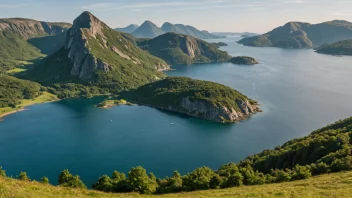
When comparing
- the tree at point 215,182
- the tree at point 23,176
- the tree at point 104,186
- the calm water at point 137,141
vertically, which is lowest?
the calm water at point 137,141

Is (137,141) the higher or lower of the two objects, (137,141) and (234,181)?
the lower

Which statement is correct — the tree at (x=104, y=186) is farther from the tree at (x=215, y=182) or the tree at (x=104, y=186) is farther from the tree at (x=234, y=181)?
the tree at (x=234, y=181)

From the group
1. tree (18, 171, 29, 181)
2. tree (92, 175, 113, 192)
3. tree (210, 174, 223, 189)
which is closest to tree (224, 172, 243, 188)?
tree (210, 174, 223, 189)

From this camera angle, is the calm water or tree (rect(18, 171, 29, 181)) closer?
tree (rect(18, 171, 29, 181))

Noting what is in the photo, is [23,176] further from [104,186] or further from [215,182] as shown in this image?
[215,182]

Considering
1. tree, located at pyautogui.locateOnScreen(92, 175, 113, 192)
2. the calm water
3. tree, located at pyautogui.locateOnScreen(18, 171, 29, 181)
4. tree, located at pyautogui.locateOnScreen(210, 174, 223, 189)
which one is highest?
tree, located at pyautogui.locateOnScreen(210, 174, 223, 189)

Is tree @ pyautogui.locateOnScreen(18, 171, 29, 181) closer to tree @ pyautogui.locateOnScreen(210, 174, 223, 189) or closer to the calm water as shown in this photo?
the calm water

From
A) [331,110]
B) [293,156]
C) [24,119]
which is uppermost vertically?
[293,156]

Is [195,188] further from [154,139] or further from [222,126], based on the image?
[222,126]

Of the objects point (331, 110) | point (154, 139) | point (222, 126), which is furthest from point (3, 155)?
point (331, 110)

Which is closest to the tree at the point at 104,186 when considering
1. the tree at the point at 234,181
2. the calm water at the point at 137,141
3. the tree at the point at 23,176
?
the tree at the point at 23,176

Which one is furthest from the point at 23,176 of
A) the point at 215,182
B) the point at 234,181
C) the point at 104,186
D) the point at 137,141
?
the point at 137,141
